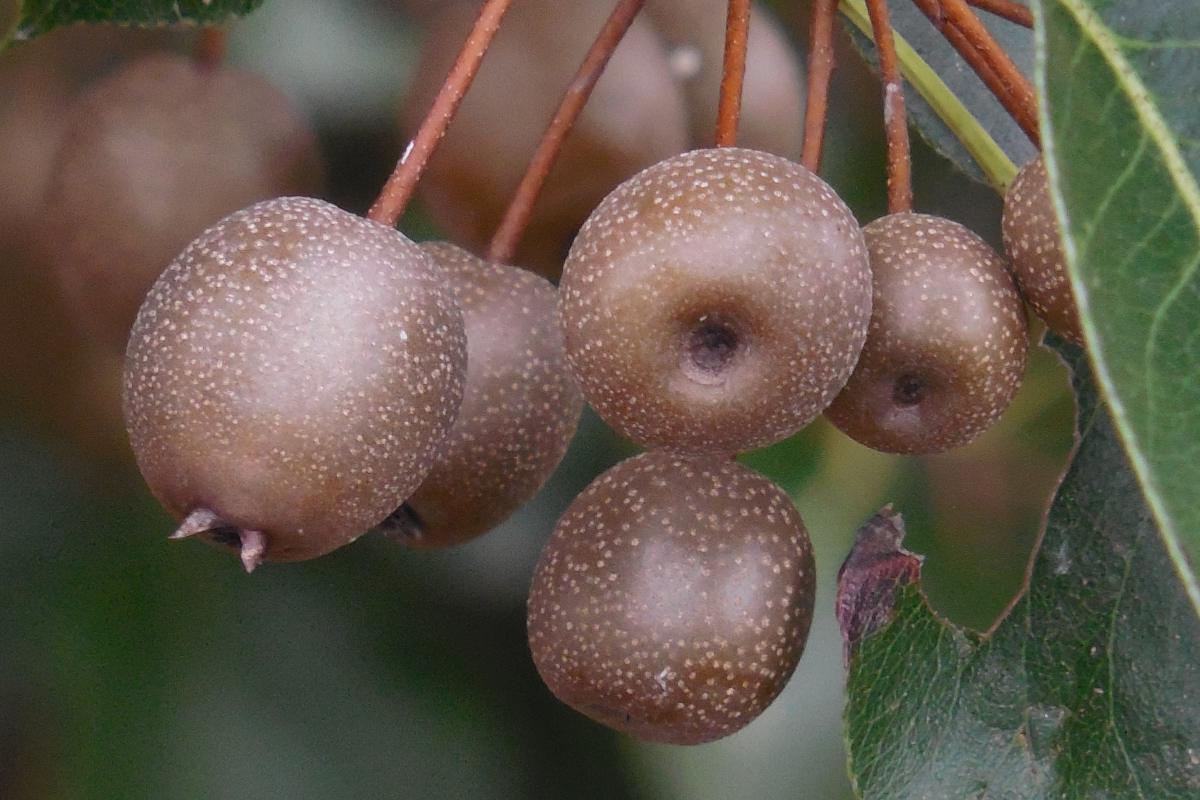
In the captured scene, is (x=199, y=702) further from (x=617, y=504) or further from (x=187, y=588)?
(x=617, y=504)

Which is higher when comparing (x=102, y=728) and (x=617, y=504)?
(x=617, y=504)

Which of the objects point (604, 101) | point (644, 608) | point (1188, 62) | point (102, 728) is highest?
point (1188, 62)

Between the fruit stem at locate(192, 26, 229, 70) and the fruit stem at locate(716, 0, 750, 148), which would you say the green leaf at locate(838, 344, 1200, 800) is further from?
the fruit stem at locate(192, 26, 229, 70)

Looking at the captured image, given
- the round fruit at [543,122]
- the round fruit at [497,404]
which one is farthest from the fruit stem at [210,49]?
the round fruit at [497,404]

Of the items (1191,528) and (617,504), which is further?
(617,504)

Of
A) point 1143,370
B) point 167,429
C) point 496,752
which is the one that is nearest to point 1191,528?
point 1143,370

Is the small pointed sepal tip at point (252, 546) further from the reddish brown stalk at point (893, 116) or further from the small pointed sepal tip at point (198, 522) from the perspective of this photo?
the reddish brown stalk at point (893, 116)

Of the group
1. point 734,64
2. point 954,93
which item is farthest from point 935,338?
point 954,93
